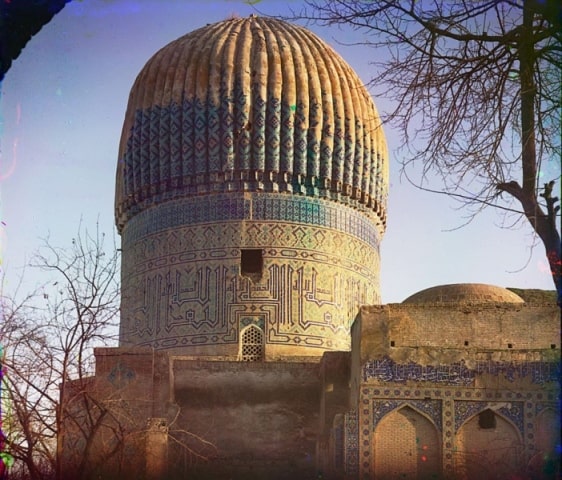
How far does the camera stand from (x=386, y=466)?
11.0 meters

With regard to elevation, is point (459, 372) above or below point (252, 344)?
below

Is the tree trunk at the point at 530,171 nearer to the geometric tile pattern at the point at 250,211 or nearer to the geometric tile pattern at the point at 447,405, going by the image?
the geometric tile pattern at the point at 447,405

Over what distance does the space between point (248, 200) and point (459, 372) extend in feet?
13.7

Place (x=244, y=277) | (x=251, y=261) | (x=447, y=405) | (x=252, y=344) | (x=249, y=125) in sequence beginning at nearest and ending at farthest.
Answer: (x=447, y=405), (x=252, y=344), (x=244, y=277), (x=251, y=261), (x=249, y=125)

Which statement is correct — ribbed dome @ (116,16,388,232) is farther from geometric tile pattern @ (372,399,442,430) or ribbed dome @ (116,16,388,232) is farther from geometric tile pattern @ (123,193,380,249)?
geometric tile pattern @ (372,399,442,430)

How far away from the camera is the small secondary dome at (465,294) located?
14.2 m

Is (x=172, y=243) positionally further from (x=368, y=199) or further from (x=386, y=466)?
(x=386, y=466)

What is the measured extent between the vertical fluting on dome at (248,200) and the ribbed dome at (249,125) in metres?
0.02

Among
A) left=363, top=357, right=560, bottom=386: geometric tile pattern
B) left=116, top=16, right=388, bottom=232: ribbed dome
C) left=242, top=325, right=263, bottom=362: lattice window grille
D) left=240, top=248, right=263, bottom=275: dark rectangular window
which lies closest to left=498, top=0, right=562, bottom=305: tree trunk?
left=363, top=357, right=560, bottom=386: geometric tile pattern

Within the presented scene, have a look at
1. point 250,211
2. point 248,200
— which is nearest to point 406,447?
point 250,211

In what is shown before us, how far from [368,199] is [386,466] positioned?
192 inches

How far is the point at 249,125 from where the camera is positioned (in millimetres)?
14375

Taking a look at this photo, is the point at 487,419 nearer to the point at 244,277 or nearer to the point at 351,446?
the point at 351,446

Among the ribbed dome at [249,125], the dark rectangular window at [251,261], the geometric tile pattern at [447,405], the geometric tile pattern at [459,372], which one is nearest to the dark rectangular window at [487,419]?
the geometric tile pattern at [447,405]
